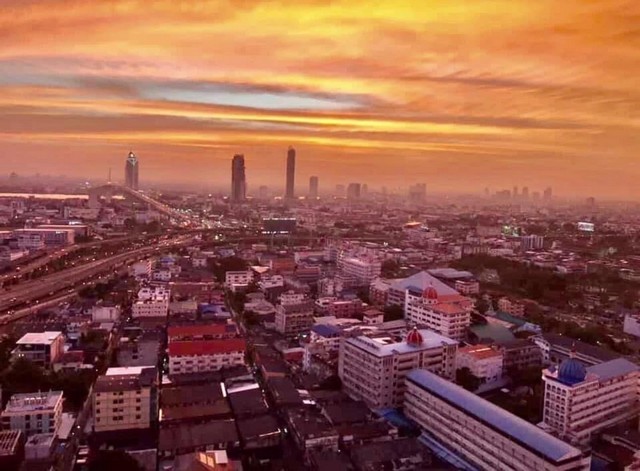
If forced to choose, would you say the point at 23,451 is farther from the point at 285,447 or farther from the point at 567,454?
the point at 567,454

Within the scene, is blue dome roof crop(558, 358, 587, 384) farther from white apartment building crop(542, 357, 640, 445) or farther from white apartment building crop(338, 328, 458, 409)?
white apartment building crop(338, 328, 458, 409)

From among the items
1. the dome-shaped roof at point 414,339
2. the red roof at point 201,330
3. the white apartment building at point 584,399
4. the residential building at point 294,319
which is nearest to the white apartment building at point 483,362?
the dome-shaped roof at point 414,339

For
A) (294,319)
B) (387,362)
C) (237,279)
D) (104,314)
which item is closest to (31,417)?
(387,362)

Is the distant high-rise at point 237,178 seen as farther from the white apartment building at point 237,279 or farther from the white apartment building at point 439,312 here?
the white apartment building at point 439,312

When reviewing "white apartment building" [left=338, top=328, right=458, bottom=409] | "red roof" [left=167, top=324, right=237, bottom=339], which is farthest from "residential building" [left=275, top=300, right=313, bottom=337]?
"white apartment building" [left=338, top=328, right=458, bottom=409]

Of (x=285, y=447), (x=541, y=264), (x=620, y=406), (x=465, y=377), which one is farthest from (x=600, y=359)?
(x=541, y=264)
